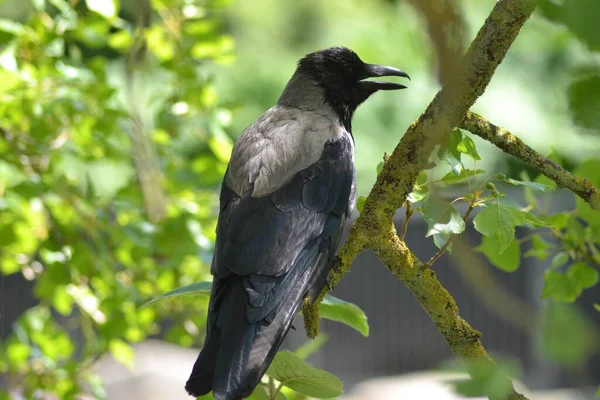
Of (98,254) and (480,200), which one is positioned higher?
(98,254)

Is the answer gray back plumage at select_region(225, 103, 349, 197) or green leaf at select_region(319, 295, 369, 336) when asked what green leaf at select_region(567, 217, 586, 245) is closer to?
green leaf at select_region(319, 295, 369, 336)

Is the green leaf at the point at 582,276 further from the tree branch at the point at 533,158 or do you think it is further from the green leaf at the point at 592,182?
the tree branch at the point at 533,158

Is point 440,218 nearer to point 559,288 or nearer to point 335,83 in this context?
point 559,288

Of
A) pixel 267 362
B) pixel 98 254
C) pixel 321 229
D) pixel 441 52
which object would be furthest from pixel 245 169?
pixel 441 52

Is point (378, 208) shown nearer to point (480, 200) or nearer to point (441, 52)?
point (480, 200)

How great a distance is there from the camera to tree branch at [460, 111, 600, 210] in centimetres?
139

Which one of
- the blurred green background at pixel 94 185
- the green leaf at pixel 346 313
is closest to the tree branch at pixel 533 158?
the green leaf at pixel 346 313

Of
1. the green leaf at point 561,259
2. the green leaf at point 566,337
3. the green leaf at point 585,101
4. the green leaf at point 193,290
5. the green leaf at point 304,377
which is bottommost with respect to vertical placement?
the green leaf at point 566,337

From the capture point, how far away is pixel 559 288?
1650mm

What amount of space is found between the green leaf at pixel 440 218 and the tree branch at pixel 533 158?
17 centimetres

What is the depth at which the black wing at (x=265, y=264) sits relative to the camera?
161 centimetres

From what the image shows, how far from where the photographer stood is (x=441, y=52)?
0.43 meters

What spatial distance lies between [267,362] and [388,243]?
37 centimetres

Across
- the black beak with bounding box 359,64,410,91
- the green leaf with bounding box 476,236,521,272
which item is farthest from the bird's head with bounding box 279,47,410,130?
the green leaf with bounding box 476,236,521,272
